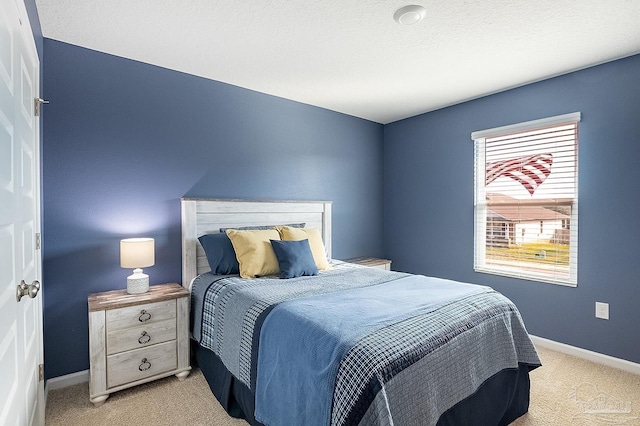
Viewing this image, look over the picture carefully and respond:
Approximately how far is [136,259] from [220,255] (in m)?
0.59

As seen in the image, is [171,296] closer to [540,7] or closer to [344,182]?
[344,182]

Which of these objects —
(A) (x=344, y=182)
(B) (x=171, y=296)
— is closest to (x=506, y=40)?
(A) (x=344, y=182)

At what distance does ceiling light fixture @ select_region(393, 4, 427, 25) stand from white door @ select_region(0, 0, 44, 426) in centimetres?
187

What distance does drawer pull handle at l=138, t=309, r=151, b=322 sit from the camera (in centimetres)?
224

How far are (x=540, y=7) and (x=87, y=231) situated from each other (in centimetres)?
337

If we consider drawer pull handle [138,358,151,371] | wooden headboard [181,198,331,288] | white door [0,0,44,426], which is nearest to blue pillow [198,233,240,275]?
wooden headboard [181,198,331,288]

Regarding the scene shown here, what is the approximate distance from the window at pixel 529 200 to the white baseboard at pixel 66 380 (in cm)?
365

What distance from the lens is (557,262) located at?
2.97 m

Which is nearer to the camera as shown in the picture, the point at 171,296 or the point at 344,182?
the point at 171,296

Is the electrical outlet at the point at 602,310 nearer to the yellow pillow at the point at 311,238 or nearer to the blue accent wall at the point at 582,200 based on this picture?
the blue accent wall at the point at 582,200

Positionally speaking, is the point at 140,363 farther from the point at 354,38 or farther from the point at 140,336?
the point at 354,38

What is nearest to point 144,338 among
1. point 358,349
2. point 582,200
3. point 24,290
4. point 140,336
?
point 140,336

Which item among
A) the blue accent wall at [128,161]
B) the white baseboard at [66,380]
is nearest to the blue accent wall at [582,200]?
the blue accent wall at [128,161]

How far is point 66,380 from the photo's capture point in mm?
2340
